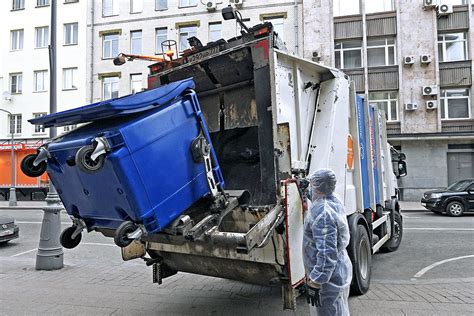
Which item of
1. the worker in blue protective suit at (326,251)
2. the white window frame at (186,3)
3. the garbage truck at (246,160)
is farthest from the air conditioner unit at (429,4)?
the worker in blue protective suit at (326,251)

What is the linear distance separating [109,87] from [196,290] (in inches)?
854

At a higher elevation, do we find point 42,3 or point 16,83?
point 42,3

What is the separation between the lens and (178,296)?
494 centimetres

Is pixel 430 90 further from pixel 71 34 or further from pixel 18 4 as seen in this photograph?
pixel 18 4

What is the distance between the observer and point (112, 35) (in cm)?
2464

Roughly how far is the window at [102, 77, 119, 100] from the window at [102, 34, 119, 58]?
5.39 feet

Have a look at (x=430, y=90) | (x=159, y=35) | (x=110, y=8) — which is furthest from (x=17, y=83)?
(x=430, y=90)

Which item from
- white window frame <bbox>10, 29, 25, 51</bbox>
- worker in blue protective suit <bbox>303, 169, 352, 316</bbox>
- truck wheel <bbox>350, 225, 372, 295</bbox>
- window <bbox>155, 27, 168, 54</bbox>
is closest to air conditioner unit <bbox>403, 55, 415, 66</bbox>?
window <bbox>155, 27, 168, 54</bbox>

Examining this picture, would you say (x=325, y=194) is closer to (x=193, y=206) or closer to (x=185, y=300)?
(x=193, y=206)

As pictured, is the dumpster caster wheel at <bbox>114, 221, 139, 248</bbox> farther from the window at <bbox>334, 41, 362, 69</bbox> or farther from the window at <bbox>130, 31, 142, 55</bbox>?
the window at <bbox>130, 31, 142, 55</bbox>

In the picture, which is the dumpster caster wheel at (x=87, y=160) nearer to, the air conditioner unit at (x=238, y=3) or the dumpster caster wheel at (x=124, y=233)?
the dumpster caster wheel at (x=124, y=233)

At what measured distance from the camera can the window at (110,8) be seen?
24.7m

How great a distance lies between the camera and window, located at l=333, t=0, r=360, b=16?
2093 centimetres

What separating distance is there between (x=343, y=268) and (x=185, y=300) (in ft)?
8.09
